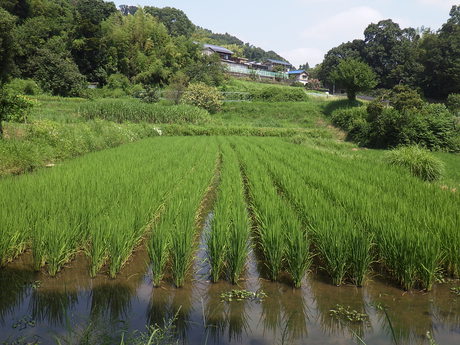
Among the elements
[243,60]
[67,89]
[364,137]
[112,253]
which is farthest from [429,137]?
[243,60]

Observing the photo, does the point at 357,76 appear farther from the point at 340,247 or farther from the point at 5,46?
the point at 340,247

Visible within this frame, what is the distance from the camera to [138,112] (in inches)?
974

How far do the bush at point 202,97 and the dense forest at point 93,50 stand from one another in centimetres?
504

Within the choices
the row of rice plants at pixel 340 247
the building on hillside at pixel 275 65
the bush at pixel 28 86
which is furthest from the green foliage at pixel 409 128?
the building on hillside at pixel 275 65

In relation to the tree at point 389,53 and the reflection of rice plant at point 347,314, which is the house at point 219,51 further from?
the reflection of rice plant at point 347,314

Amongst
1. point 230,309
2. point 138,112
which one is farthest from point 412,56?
point 230,309

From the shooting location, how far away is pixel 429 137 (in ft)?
54.3

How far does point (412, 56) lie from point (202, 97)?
25721 mm

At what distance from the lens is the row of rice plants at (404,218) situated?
322cm

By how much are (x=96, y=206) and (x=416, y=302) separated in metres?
3.84

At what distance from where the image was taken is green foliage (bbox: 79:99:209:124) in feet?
77.5

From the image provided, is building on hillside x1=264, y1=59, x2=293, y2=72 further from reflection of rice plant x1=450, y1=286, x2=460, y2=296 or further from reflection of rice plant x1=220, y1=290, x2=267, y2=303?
reflection of rice plant x1=220, y1=290, x2=267, y2=303

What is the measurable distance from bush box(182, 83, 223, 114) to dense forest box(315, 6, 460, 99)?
1131cm

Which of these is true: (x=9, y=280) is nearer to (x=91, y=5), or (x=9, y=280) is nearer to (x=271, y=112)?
(x=271, y=112)
